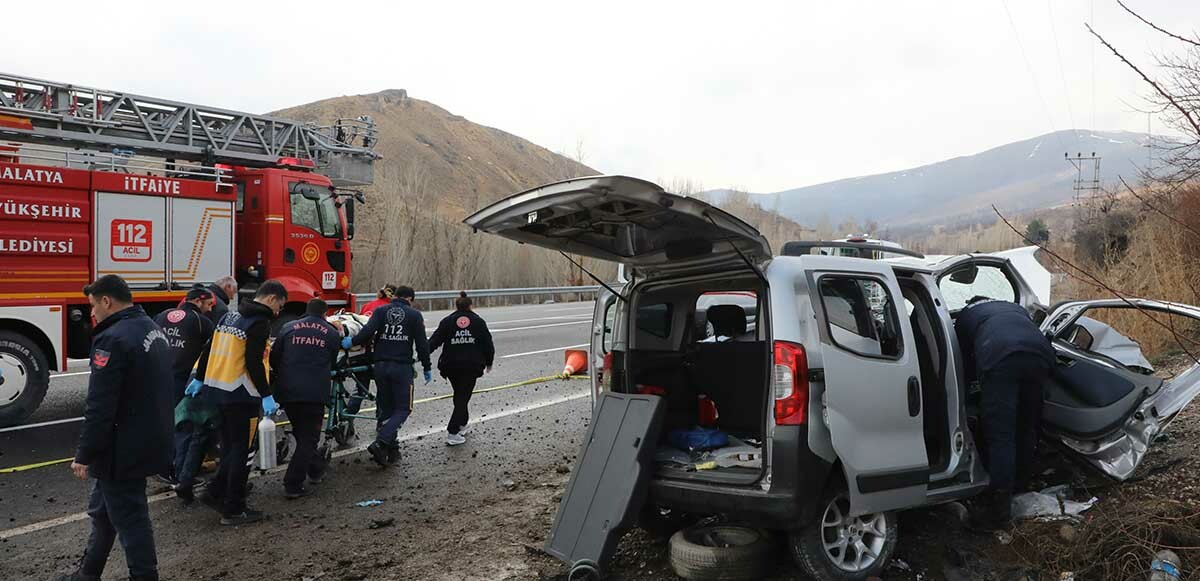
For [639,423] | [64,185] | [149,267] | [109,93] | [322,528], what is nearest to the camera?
[639,423]

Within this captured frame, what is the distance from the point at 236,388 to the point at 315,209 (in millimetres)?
6345

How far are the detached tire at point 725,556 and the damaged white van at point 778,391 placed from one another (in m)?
0.19

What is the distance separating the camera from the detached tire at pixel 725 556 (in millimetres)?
4273

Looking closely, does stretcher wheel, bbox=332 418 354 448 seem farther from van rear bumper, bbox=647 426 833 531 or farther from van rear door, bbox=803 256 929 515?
van rear door, bbox=803 256 929 515

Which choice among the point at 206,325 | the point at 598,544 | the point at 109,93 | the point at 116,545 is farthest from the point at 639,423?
the point at 109,93

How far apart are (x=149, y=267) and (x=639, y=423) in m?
8.08

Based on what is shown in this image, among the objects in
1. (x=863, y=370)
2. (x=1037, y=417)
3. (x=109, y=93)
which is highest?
(x=109, y=93)

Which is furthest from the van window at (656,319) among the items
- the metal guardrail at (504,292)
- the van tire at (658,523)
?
the metal guardrail at (504,292)

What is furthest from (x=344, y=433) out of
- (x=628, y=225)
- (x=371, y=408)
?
(x=628, y=225)

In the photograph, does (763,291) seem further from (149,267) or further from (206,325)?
(149,267)

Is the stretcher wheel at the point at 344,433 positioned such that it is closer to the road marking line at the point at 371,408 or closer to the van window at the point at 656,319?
the road marking line at the point at 371,408

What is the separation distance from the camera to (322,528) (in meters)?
5.77

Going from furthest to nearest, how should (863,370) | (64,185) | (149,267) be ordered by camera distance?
(149,267), (64,185), (863,370)

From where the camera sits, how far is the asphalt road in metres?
6.05
